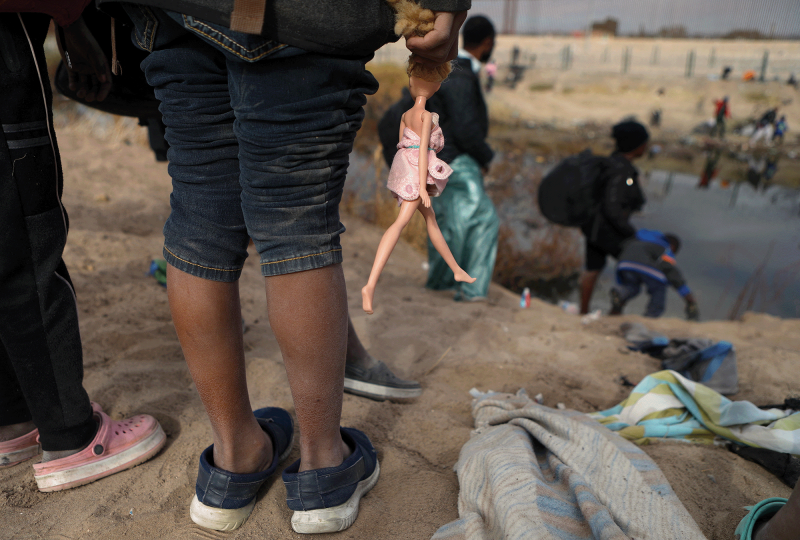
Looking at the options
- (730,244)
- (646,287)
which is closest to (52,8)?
(646,287)

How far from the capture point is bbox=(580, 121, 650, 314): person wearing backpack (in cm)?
404

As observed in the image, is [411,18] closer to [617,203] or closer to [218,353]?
[218,353]

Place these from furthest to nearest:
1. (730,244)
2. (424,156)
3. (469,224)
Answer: (730,244), (469,224), (424,156)

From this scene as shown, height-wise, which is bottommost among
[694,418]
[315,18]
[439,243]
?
[694,418]

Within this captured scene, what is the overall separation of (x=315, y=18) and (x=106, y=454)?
131 centimetres

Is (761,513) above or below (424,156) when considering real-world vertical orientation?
below

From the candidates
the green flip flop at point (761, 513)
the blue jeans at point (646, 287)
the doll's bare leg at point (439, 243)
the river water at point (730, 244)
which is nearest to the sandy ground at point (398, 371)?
the green flip flop at point (761, 513)

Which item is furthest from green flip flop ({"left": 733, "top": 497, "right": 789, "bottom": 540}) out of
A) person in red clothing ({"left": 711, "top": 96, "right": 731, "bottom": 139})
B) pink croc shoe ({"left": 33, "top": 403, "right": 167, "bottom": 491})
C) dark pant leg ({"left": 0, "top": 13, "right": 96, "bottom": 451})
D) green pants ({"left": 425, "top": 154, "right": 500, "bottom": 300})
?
person in red clothing ({"left": 711, "top": 96, "right": 731, "bottom": 139})

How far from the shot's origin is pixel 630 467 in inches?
54.5

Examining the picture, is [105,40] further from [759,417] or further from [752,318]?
[752,318]

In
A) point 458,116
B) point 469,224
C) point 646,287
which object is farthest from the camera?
point 646,287

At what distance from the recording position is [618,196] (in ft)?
13.3

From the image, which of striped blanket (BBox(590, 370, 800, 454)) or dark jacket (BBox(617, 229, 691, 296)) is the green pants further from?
striped blanket (BBox(590, 370, 800, 454))

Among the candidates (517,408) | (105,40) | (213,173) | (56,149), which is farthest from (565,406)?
(105,40)
